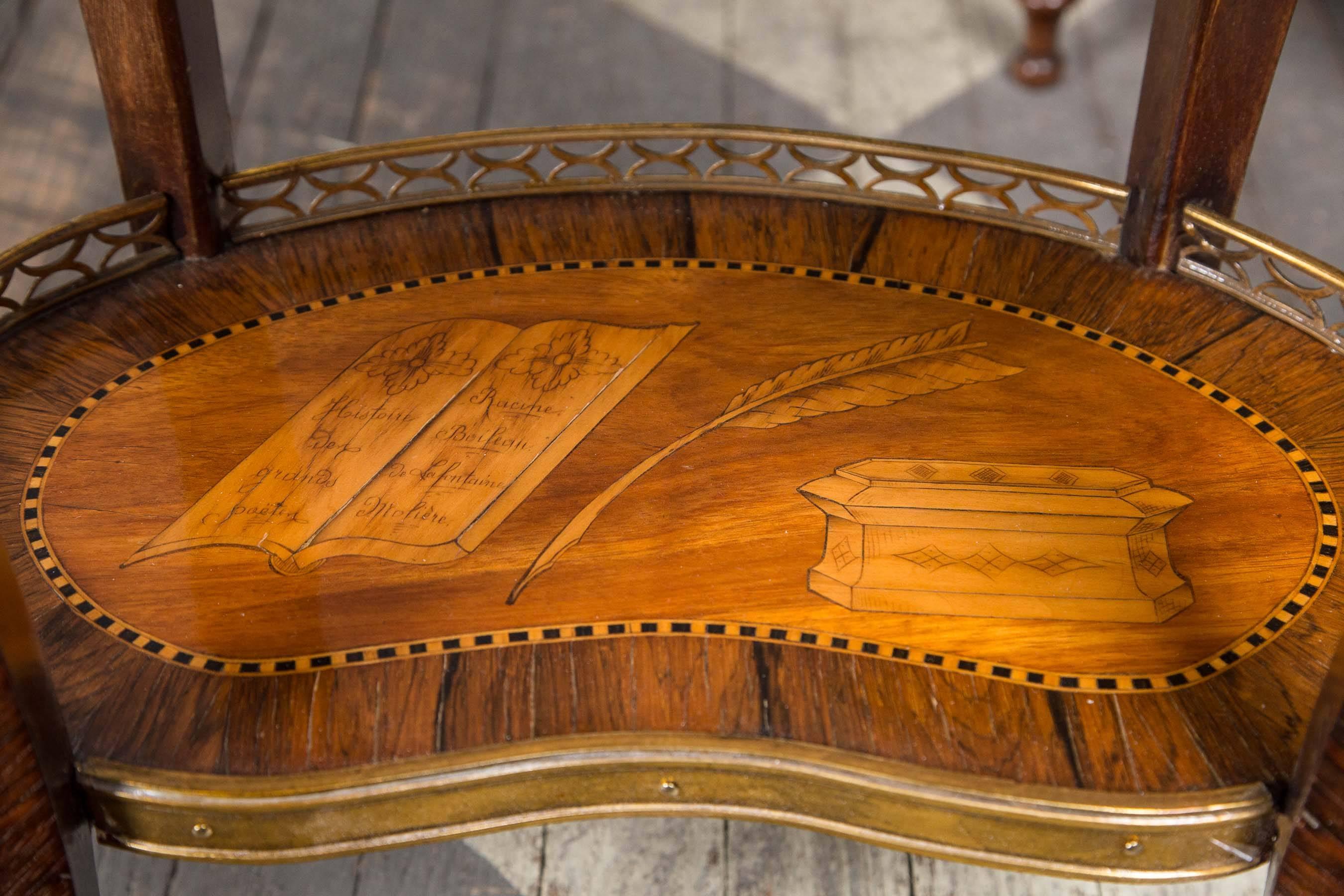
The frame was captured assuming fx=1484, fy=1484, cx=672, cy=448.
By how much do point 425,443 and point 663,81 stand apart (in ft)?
4.72

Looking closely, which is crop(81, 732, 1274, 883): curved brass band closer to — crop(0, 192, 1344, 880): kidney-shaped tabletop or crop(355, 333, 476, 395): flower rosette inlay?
crop(0, 192, 1344, 880): kidney-shaped tabletop

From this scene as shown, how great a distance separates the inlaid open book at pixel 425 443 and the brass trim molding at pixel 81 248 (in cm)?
24

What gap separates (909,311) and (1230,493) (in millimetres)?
316

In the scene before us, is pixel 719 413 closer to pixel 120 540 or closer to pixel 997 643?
pixel 997 643

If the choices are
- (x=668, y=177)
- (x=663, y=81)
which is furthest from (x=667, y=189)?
(x=663, y=81)

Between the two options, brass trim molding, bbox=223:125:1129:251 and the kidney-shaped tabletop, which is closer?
the kidney-shaped tabletop

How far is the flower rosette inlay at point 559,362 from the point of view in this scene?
1192 mm

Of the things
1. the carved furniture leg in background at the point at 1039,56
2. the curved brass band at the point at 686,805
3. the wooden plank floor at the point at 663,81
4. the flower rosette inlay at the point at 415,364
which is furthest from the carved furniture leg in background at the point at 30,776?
the carved furniture leg in background at the point at 1039,56

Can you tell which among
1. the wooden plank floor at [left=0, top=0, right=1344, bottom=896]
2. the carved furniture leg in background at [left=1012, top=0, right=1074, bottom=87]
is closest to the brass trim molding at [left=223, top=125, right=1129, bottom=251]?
the wooden plank floor at [left=0, top=0, right=1344, bottom=896]

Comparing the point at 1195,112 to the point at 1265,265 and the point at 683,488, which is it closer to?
the point at 1265,265

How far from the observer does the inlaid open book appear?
104 centimetres

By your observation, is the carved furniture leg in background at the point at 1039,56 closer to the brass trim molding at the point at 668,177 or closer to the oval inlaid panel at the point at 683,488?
the brass trim molding at the point at 668,177

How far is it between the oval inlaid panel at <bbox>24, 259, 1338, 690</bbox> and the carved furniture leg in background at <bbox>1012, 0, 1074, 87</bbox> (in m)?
1.29

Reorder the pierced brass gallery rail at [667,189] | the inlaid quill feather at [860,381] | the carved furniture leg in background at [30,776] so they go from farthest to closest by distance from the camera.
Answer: the pierced brass gallery rail at [667,189]
the inlaid quill feather at [860,381]
the carved furniture leg in background at [30,776]
